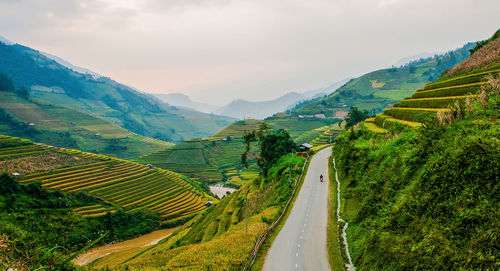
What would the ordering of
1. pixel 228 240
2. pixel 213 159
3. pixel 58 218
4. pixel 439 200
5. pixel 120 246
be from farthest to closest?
1. pixel 213 159
2. pixel 120 246
3. pixel 58 218
4. pixel 228 240
5. pixel 439 200

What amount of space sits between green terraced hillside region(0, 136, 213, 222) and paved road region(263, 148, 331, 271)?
55380mm

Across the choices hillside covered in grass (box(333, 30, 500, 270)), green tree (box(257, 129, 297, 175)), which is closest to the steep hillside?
green tree (box(257, 129, 297, 175))

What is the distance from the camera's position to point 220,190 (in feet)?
384

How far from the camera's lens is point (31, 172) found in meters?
76.3

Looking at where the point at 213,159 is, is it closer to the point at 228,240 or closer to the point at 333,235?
the point at 228,240

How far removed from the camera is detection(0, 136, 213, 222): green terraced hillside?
246 ft

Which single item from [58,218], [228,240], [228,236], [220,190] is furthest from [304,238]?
[220,190]

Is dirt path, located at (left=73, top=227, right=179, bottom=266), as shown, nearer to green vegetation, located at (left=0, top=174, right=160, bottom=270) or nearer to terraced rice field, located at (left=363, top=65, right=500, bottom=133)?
green vegetation, located at (left=0, top=174, right=160, bottom=270)

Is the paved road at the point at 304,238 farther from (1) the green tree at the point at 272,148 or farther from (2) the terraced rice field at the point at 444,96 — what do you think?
(1) the green tree at the point at 272,148

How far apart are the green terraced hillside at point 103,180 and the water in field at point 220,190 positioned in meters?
10.9

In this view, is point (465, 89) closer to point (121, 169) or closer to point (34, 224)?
point (34, 224)

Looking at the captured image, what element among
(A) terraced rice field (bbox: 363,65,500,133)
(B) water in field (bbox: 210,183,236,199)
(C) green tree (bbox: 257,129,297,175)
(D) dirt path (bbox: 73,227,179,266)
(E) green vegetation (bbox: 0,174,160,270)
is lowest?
(B) water in field (bbox: 210,183,236,199)

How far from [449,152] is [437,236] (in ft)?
19.3

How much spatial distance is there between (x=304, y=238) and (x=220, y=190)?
94.9 meters
